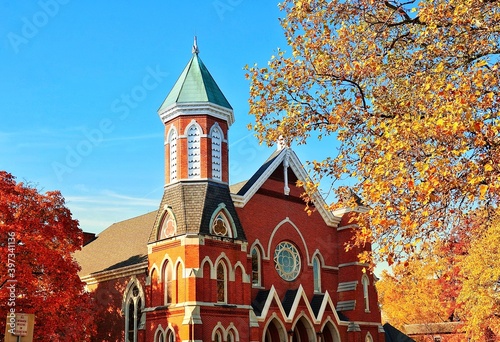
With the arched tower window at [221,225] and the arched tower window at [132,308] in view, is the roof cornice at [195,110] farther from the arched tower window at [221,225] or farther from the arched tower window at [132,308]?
the arched tower window at [132,308]

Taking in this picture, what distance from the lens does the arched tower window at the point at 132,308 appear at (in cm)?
2948

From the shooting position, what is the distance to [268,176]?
31.8 meters

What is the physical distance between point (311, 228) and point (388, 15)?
20351 millimetres

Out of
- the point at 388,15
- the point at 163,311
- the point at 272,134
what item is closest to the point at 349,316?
the point at 163,311

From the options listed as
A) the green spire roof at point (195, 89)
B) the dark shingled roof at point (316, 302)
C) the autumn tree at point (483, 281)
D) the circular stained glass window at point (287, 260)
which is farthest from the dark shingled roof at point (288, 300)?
the green spire roof at point (195, 89)

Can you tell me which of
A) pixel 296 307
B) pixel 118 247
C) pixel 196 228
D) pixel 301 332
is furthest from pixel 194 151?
pixel 301 332

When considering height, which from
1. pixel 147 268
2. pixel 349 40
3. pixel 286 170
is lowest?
pixel 147 268

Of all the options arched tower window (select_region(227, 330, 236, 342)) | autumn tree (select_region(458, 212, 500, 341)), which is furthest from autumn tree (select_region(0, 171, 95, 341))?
autumn tree (select_region(458, 212, 500, 341))

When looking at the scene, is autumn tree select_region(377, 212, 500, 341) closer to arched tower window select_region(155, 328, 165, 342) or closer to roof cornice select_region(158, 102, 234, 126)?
arched tower window select_region(155, 328, 165, 342)

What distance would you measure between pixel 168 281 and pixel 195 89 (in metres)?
8.94

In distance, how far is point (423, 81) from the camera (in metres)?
13.5

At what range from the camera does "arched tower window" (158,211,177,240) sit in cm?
2775

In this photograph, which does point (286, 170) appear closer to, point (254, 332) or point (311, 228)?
point (311, 228)

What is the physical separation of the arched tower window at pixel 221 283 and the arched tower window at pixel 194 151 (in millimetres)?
4256
